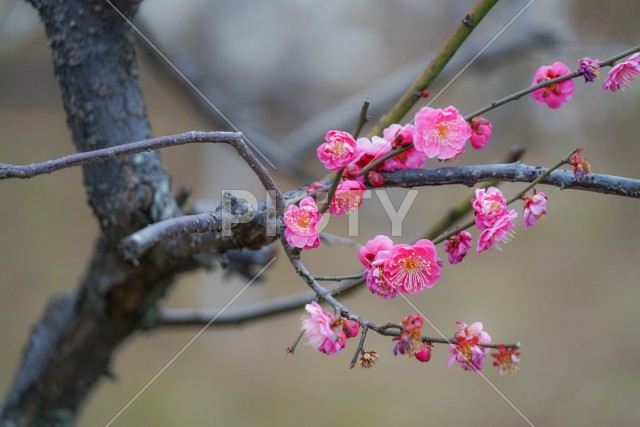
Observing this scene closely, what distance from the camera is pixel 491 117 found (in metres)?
2.18

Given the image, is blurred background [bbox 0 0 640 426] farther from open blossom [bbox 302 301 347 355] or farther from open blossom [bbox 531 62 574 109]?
open blossom [bbox 302 301 347 355]

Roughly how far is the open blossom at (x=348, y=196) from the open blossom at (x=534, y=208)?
6.0 inches

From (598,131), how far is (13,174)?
7.13 ft

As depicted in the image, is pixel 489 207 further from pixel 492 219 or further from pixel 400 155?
pixel 400 155

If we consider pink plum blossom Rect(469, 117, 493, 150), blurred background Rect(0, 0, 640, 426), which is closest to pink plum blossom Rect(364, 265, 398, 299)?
pink plum blossom Rect(469, 117, 493, 150)

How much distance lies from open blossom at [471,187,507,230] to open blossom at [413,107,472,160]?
0.19 feet

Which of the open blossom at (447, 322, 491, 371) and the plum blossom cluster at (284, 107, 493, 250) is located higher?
the plum blossom cluster at (284, 107, 493, 250)

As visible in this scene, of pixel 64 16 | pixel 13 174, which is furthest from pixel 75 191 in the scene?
pixel 13 174

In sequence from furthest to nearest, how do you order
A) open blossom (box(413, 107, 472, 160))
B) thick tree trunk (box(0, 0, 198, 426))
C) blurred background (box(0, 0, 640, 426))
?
blurred background (box(0, 0, 640, 426)) → thick tree trunk (box(0, 0, 198, 426)) → open blossom (box(413, 107, 472, 160))

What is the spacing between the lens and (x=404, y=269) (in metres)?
0.48

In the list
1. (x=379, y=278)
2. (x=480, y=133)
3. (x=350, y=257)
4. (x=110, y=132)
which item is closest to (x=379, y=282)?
(x=379, y=278)

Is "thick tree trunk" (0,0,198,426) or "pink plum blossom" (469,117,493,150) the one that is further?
"thick tree trunk" (0,0,198,426)

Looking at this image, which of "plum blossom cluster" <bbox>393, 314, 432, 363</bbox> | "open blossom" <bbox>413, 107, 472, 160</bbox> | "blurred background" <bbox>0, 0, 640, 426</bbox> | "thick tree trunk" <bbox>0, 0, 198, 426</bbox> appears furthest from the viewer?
"blurred background" <bbox>0, 0, 640, 426</bbox>

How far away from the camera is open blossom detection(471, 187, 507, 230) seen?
0.51 m
